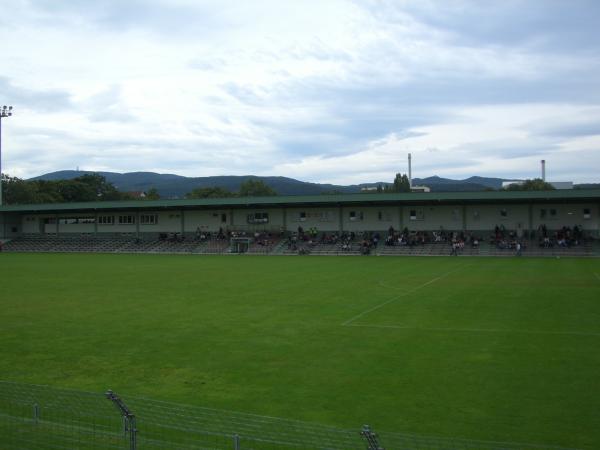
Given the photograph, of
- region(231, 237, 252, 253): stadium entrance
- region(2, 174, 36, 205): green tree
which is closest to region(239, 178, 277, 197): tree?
region(2, 174, 36, 205): green tree

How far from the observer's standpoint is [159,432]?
8562 millimetres

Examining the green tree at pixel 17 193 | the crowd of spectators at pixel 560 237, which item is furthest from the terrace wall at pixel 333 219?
the green tree at pixel 17 193

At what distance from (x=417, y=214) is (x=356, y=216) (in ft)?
21.6

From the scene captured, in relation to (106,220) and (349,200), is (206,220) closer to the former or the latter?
(106,220)

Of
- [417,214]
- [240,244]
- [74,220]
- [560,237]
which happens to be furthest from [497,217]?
[74,220]

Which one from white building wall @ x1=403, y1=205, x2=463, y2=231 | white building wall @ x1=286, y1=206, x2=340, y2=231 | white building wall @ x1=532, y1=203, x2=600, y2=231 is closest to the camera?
white building wall @ x1=532, y1=203, x2=600, y2=231

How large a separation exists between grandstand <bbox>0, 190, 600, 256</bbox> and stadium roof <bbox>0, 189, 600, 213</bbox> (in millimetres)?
104

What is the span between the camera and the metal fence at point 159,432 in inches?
283

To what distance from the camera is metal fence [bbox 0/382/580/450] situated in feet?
23.6

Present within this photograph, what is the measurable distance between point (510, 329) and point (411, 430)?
8.61 m

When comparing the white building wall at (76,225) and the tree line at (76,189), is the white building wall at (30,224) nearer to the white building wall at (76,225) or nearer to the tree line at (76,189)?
the white building wall at (76,225)

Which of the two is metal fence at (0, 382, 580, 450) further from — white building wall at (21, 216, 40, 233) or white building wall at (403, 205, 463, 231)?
white building wall at (21, 216, 40, 233)

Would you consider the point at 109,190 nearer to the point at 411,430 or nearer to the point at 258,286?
the point at 258,286

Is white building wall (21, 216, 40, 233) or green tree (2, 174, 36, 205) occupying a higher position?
green tree (2, 174, 36, 205)
